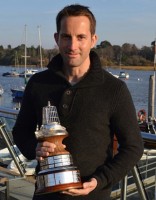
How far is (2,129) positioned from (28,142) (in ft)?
8.05

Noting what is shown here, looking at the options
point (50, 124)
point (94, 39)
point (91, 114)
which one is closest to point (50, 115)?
point (50, 124)

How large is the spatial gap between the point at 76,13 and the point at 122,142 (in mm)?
713

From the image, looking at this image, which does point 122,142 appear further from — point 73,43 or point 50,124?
point 73,43

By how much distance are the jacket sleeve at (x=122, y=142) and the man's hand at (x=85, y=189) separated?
0.22 ft

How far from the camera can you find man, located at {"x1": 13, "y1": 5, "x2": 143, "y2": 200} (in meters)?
2.29

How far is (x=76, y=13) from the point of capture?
2.32m

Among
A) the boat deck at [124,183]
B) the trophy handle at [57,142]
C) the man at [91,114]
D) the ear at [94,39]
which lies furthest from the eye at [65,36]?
the boat deck at [124,183]

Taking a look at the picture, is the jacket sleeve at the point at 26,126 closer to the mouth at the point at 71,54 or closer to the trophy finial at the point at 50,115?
the trophy finial at the point at 50,115

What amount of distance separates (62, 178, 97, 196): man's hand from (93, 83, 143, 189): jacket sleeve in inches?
2.6

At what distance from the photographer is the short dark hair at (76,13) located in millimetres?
2324

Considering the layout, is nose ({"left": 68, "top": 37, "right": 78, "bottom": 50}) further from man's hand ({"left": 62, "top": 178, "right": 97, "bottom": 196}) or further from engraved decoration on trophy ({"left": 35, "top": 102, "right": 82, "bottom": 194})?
man's hand ({"left": 62, "top": 178, "right": 97, "bottom": 196})

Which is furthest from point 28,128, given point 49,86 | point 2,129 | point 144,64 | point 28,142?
point 144,64

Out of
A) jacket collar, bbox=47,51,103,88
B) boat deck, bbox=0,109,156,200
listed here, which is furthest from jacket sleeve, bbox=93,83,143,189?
boat deck, bbox=0,109,156,200

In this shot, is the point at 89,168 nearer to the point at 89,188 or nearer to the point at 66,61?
the point at 89,188
